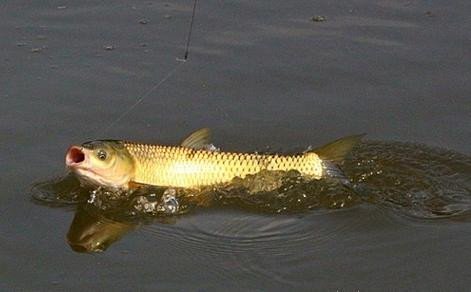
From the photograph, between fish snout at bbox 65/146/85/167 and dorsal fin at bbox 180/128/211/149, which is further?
dorsal fin at bbox 180/128/211/149

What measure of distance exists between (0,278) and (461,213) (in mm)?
2170

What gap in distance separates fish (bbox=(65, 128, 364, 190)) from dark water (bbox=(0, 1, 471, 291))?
0.13 meters

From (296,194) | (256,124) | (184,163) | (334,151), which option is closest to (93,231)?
(184,163)

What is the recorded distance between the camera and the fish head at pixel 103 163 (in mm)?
4969

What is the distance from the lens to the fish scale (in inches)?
197

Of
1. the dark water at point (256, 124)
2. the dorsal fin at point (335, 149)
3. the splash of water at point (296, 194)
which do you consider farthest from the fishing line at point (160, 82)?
the dorsal fin at point (335, 149)

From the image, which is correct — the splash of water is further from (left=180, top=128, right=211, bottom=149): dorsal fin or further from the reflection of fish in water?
(left=180, top=128, right=211, bottom=149): dorsal fin

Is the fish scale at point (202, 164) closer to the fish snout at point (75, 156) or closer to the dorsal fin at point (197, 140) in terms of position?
A: the dorsal fin at point (197, 140)

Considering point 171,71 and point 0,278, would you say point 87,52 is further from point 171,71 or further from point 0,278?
point 0,278

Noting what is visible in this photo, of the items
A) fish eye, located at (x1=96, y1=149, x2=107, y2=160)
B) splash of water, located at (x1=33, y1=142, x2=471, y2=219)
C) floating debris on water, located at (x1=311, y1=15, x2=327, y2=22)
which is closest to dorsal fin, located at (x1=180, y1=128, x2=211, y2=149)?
splash of water, located at (x1=33, y1=142, x2=471, y2=219)

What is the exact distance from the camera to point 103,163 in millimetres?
4984

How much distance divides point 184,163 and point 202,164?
0.09m

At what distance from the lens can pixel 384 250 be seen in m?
4.51

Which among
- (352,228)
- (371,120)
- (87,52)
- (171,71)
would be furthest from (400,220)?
(87,52)
